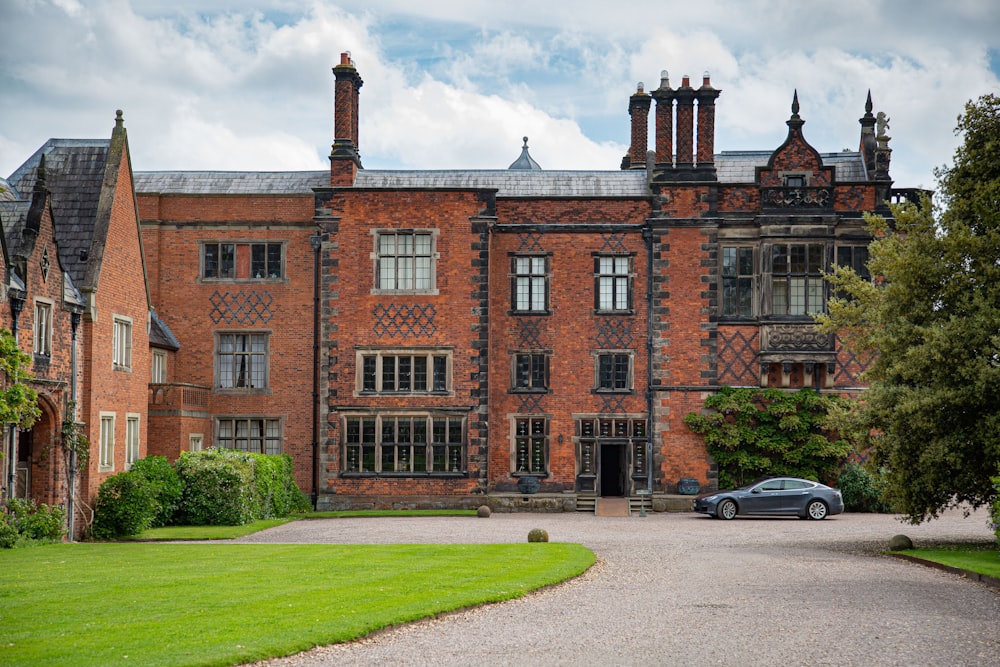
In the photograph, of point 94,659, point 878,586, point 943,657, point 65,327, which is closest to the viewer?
point 94,659

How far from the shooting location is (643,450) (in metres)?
37.7

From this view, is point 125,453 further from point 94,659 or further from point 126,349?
point 94,659

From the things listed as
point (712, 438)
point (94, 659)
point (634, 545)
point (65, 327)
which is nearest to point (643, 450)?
point (712, 438)

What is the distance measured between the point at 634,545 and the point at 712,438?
490 inches

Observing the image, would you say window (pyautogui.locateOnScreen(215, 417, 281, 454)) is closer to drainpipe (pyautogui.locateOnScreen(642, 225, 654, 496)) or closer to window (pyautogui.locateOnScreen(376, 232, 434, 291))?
window (pyautogui.locateOnScreen(376, 232, 434, 291))

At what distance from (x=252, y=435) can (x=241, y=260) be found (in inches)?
234

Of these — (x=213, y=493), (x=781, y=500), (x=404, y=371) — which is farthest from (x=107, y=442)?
(x=781, y=500)

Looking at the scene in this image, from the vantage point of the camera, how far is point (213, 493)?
30.2 meters

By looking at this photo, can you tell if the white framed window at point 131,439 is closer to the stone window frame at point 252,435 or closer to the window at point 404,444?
the stone window frame at point 252,435

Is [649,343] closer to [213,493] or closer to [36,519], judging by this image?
[213,493]

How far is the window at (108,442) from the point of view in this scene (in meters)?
28.9

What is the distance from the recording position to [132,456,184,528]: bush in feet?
95.2

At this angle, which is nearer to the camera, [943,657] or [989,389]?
[943,657]

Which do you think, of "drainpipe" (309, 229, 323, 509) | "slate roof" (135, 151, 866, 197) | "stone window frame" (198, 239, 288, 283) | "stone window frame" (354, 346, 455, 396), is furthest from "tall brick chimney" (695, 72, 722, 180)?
"stone window frame" (198, 239, 288, 283)
